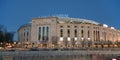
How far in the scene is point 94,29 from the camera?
454 feet

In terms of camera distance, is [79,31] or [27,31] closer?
[79,31]

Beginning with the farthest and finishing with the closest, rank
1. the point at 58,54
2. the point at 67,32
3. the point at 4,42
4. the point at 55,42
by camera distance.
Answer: the point at 67,32, the point at 55,42, the point at 4,42, the point at 58,54

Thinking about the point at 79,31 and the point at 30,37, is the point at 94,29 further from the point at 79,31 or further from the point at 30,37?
the point at 30,37

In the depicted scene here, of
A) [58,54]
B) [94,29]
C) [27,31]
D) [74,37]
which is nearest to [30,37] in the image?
[27,31]

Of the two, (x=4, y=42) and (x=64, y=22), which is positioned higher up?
(x=64, y=22)

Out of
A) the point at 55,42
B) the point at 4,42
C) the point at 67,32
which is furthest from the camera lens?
the point at 67,32

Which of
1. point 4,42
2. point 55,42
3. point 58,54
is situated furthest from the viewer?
point 55,42

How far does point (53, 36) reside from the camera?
130375 mm

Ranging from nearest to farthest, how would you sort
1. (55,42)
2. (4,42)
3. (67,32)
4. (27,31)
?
(4,42)
(55,42)
(67,32)
(27,31)

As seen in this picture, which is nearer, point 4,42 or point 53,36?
point 4,42

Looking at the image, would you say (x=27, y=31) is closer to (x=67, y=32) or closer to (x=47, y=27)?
(x=47, y=27)

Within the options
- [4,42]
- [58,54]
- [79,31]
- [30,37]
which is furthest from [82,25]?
[58,54]

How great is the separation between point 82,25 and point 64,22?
382 inches

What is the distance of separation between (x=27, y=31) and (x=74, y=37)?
2797 centimetres
